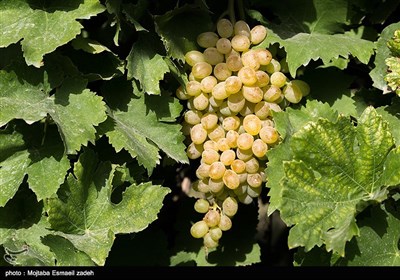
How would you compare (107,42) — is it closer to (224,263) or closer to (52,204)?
(52,204)

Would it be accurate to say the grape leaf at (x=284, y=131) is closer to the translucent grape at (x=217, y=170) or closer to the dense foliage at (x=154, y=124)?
the dense foliage at (x=154, y=124)

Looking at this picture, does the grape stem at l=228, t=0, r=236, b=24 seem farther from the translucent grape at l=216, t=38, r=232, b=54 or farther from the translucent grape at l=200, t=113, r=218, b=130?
the translucent grape at l=200, t=113, r=218, b=130

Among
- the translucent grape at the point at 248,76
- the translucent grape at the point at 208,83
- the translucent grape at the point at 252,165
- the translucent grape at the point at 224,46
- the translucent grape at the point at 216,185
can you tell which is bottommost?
the translucent grape at the point at 216,185

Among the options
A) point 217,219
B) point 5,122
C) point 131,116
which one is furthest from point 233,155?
point 5,122

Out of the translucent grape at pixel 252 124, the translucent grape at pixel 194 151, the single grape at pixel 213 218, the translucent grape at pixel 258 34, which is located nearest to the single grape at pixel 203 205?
the single grape at pixel 213 218

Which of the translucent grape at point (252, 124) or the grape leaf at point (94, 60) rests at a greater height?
the grape leaf at point (94, 60)

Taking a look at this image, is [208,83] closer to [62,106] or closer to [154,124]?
[154,124]

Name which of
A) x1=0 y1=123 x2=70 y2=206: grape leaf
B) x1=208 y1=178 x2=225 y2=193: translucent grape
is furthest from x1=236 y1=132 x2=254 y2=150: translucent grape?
x1=0 y1=123 x2=70 y2=206: grape leaf
